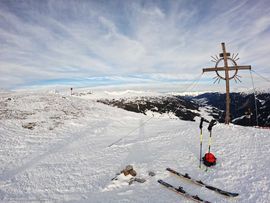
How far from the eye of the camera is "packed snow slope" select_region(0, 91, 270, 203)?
32.6 feet

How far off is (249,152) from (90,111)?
2430 centimetres

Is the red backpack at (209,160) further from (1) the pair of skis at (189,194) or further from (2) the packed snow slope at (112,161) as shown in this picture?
(1) the pair of skis at (189,194)

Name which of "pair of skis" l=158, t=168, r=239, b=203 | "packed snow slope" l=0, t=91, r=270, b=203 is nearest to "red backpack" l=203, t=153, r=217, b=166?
"packed snow slope" l=0, t=91, r=270, b=203

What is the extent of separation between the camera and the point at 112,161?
14.4 metres

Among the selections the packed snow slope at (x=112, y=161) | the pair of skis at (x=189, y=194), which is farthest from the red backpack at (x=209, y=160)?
the pair of skis at (x=189, y=194)

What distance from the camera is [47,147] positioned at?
17.9 meters

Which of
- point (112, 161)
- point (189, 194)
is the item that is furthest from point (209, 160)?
point (112, 161)

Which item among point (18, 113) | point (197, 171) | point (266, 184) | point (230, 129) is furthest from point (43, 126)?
point (266, 184)

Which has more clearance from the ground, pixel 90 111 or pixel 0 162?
pixel 90 111

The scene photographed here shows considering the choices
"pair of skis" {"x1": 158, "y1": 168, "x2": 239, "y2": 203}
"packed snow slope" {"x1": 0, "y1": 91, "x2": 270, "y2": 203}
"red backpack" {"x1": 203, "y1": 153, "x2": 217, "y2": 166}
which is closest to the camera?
"pair of skis" {"x1": 158, "y1": 168, "x2": 239, "y2": 203}

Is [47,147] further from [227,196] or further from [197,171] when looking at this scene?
[227,196]

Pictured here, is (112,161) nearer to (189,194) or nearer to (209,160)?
(189,194)

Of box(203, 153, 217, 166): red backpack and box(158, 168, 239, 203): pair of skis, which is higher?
box(203, 153, 217, 166): red backpack

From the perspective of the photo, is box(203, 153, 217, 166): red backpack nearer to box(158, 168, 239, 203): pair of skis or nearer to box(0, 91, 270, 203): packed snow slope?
box(0, 91, 270, 203): packed snow slope
